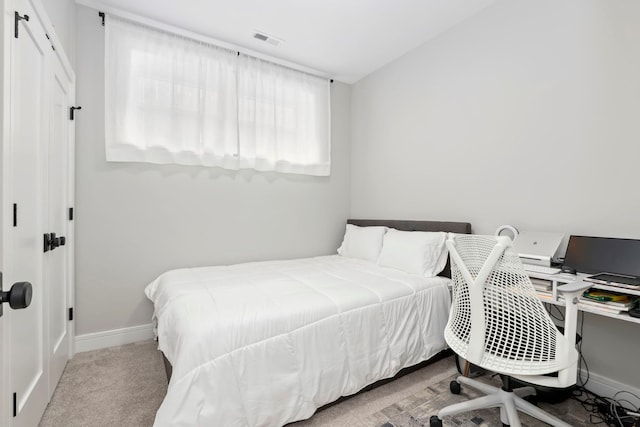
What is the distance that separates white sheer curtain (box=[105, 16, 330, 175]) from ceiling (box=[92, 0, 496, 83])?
0.21 metres

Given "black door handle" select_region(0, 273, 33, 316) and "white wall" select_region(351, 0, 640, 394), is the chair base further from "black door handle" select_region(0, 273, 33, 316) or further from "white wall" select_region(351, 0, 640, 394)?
"black door handle" select_region(0, 273, 33, 316)

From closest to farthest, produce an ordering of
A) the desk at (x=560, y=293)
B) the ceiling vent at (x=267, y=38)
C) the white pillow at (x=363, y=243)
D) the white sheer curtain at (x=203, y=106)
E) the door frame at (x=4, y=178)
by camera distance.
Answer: the door frame at (x=4, y=178) < the desk at (x=560, y=293) < the white sheer curtain at (x=203, y=106) < the ceiling vent at (x=267, y=38) < the white pillow at (x=363, y=243)

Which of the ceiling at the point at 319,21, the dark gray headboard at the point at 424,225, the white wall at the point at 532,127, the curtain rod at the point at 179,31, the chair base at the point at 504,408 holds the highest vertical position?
the ceiling at the point at 319,21

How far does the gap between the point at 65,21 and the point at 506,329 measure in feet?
11.3

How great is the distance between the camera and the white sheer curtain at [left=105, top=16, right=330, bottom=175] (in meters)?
2.56

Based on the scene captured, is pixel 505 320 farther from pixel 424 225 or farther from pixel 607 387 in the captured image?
pixel 424 225

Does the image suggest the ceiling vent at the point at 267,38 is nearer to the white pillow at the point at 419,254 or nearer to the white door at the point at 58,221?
the white door at the point at 58,221

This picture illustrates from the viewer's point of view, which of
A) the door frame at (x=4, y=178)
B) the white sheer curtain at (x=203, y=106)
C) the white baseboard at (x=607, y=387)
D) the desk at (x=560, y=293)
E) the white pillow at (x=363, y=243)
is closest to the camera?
the door frame at (x=4, y=178)

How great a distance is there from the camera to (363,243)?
10.5 ft

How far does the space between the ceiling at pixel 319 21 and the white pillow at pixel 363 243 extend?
1950 mm

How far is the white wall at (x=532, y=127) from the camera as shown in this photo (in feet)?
5.85

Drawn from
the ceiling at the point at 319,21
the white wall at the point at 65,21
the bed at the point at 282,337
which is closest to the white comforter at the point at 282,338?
the bed at the point at 282,337

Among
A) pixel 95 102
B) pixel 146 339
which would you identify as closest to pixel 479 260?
pixel 146 339

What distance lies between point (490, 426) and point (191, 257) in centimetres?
266
